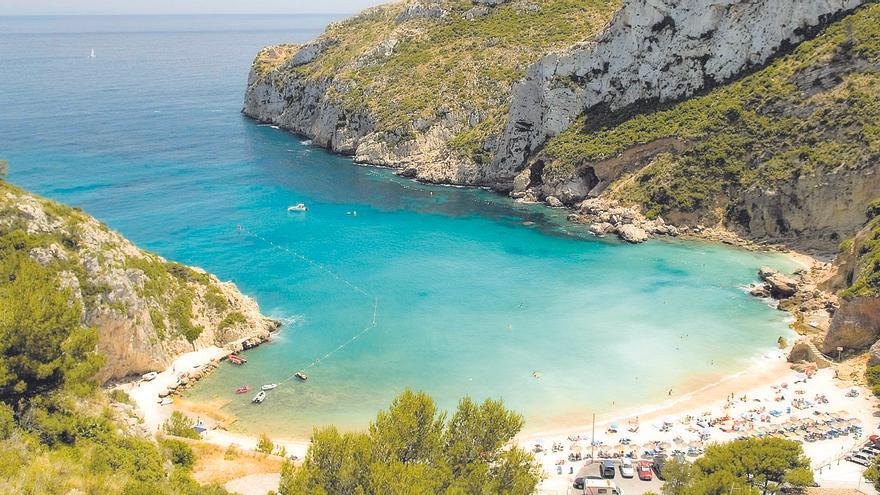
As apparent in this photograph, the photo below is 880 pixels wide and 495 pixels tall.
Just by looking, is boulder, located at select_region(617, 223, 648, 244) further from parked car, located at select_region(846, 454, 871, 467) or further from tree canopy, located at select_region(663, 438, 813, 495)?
tree canopy, located at select_region(663, 438, 813, 495)

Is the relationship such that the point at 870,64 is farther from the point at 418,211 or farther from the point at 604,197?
the point at 418,211

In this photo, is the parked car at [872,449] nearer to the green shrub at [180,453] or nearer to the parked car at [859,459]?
the parked car at [859,459]

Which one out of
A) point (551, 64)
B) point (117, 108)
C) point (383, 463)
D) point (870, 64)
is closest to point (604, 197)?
point (551, 64)

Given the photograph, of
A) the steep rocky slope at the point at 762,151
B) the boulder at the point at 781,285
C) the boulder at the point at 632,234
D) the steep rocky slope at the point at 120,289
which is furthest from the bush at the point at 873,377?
the steep rocky slope at the point at 120,289

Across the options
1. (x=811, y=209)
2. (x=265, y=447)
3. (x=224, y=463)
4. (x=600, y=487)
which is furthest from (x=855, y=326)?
(x=224, y=463)

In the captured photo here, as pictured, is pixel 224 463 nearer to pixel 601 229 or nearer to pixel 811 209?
pixel 601 229

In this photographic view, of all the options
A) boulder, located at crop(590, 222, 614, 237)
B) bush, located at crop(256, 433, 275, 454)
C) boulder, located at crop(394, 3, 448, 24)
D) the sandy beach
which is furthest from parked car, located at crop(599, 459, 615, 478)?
boulder, located at crop(394, 3, 448, 24)
